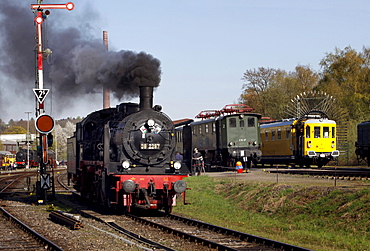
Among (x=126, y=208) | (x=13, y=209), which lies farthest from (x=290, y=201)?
(x=13, y=209)

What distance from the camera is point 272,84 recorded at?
2606 inches

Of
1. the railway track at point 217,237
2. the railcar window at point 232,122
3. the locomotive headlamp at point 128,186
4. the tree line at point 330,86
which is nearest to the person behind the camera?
the railway track at point 217,237

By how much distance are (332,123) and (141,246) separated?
84.7 ft

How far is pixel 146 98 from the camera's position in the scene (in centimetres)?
1667

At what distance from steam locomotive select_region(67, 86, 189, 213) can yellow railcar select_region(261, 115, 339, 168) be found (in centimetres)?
1820

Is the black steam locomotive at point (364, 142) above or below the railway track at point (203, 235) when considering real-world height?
above

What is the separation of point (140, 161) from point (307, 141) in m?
19.2

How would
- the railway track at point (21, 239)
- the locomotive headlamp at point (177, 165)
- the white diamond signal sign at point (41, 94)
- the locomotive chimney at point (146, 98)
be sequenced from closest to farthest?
the railway track at point (21, 239)
the locomotive headlamp at point (177, 165)
the locomotive chimney at point (146, 98)
the white diamond signal sign at point (41, 94)

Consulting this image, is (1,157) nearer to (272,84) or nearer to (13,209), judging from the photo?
(272,84)

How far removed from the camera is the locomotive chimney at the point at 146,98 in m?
16.6

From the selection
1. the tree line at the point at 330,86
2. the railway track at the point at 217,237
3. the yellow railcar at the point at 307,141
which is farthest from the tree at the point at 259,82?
the railway track at the point at 217,237

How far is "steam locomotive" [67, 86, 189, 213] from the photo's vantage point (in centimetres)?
1579

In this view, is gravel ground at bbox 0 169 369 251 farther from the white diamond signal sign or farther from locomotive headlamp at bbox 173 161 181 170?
the white diamond signal sign

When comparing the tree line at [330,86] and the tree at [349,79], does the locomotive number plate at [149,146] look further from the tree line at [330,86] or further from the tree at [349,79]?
the tree at [349,79]
